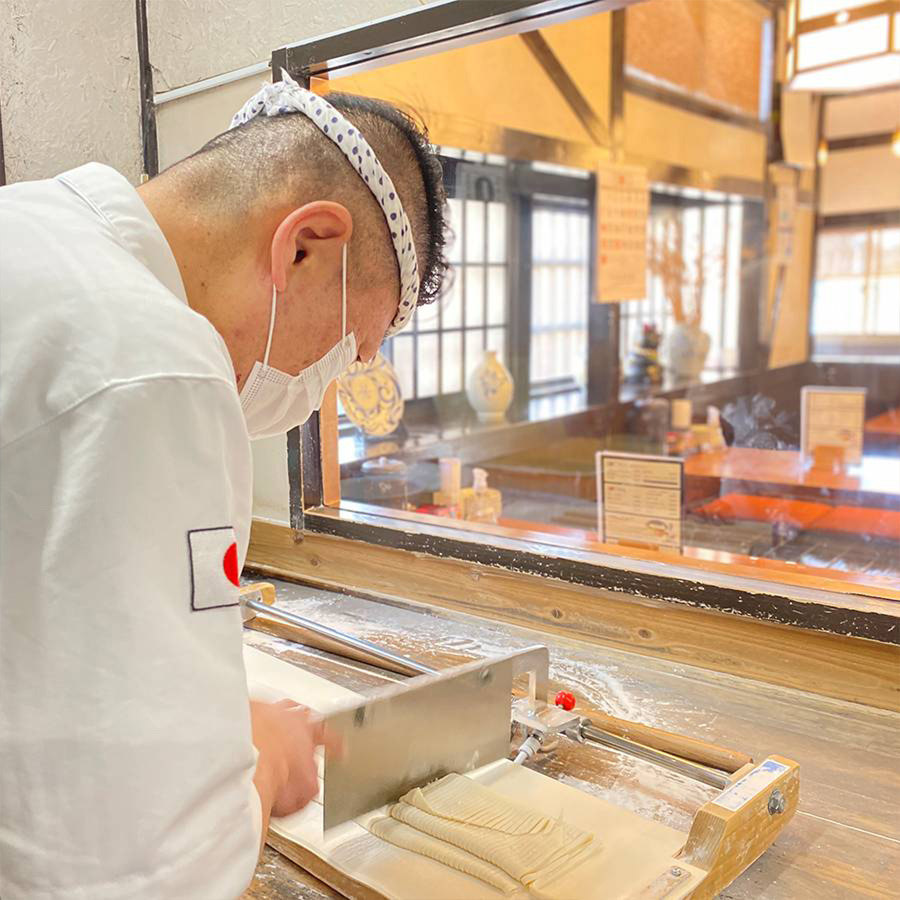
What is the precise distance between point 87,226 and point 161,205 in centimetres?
8

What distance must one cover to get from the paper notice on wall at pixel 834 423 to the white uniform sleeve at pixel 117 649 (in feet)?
9.75

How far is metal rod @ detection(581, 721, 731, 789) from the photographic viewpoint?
0.97 m

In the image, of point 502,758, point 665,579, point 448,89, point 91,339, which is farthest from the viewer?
point 448,89

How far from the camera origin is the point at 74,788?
0.55 meters

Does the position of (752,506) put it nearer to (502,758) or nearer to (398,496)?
(398,496)

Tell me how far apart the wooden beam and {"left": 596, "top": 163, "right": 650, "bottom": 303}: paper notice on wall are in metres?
2.69

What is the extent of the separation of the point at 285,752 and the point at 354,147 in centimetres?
49

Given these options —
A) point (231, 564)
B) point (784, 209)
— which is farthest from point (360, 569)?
point (784, 209)

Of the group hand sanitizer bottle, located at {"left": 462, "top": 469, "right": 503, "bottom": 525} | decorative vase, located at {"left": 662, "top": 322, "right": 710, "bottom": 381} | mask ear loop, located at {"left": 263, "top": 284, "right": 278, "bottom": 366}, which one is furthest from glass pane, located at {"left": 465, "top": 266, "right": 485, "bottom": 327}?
mask ear loop, located at {"left": 263, "top": 284, "right": 278, "bottom": 366}

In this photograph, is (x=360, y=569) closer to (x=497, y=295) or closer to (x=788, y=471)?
(x=788, y=471)

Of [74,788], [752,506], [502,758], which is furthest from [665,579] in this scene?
[752,506]

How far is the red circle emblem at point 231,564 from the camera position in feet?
1.90

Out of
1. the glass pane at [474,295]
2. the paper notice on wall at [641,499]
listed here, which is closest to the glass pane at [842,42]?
the glass pane at [474,295]

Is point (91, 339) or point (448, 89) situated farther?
point (448, 89)
